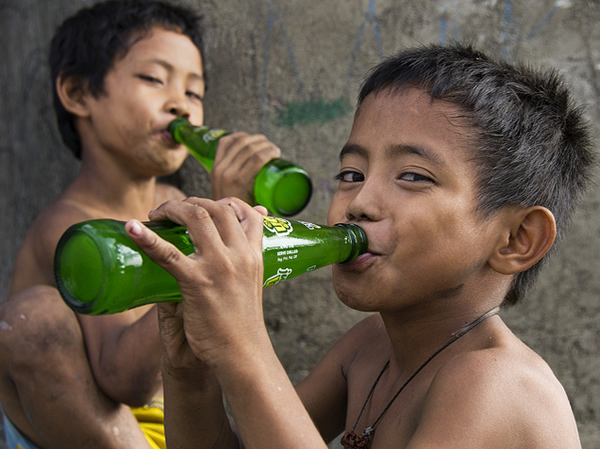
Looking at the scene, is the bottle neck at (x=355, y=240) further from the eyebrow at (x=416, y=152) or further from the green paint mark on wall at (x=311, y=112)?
the green paint mark on wall at (x=311, y=112)

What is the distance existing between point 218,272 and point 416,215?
0.48 meters

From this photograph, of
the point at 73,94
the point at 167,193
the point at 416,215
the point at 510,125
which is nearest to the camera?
the point at 416,215

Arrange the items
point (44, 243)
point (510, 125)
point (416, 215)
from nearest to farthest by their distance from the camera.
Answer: point (416, 215) → point (510, 125) → point (44, 243)

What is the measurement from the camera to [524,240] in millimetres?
1367

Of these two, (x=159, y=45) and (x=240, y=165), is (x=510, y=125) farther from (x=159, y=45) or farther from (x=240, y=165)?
(x=159, y=45)

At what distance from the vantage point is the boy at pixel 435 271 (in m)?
1.03

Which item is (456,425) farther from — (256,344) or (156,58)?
(156,58)

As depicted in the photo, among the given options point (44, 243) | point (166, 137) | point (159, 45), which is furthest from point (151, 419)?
point (159, 45)

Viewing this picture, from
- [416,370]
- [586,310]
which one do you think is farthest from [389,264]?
[586,310]

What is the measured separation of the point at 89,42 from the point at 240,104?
1.95ft

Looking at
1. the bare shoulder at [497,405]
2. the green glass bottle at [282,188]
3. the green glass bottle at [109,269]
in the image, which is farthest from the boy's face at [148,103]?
the bare shoulder at [497,405]

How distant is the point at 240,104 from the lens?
2.52 meters

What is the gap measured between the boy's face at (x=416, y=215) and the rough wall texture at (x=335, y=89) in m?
1.02

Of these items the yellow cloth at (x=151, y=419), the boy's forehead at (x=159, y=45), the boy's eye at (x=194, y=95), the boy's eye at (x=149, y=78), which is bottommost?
the yellow cloth at (x=151, y=419)
